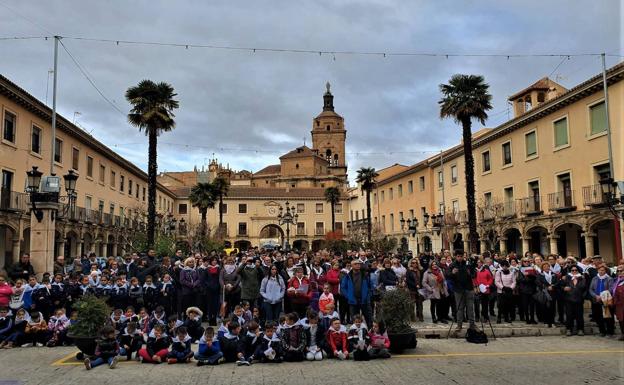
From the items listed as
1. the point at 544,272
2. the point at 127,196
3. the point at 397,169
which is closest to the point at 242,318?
the point at 544,272

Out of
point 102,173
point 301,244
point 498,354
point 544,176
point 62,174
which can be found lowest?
point 498,354

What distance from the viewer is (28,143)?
28078mm

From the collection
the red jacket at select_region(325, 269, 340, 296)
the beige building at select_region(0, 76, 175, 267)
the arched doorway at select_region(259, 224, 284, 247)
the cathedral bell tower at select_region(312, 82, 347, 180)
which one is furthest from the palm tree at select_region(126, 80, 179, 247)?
the cathedral bell tower at select_region(312, 82, 347, 180)

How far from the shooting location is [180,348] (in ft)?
31.2

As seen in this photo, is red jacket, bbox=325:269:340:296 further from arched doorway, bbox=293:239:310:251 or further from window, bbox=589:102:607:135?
arched doorway, bbox=293:239:310:251

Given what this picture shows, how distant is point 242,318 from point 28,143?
2314 centimetres

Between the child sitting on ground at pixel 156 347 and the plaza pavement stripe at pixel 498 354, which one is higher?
the child sitting on ground at pixel 156 347

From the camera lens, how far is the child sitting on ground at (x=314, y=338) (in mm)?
9664

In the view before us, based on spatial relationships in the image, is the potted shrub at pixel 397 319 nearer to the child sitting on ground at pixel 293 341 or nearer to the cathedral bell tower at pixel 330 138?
the child sitting on ground at pixel 293 341

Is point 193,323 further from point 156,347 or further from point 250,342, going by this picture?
point 250,342

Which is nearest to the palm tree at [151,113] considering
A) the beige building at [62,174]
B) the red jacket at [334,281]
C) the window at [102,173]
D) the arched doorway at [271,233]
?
the beige building at [62,174]

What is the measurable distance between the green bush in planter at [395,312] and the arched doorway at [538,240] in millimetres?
22734

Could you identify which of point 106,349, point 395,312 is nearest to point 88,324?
point 106,349

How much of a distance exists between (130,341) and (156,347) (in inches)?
26.0
